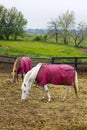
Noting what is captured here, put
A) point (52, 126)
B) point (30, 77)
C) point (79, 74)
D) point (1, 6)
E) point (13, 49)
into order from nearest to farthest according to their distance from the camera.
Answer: point (52, 126)
point (30, 77)
point (79, 74)
point (13, 49)
point (1, 6)

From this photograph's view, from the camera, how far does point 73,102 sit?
9.54 meters

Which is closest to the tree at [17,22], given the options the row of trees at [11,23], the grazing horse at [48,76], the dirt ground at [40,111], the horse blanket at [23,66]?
the row of trees at [11,23]

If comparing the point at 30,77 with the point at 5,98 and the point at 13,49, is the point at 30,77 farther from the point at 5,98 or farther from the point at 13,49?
the point at 13,49

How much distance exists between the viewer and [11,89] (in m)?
11.2

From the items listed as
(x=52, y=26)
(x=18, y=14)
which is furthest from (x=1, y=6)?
(x=52, y=26)

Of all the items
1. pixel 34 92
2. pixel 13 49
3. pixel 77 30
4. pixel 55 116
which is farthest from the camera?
pixel 77 30

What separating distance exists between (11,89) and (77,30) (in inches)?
1733

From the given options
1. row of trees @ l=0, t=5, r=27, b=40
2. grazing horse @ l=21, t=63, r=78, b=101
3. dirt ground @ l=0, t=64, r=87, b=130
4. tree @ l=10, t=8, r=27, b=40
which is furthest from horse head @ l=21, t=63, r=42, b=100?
tree @ l=10, t=8, r=27, b=40

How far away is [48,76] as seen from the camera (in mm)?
9648

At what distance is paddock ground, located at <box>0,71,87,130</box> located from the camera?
7412 mm

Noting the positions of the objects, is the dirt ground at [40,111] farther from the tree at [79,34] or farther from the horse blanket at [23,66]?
the tree at [79,34]

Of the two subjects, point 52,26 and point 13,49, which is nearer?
point 13,49

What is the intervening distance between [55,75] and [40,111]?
1460 mm

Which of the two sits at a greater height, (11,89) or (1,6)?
(1,6)
